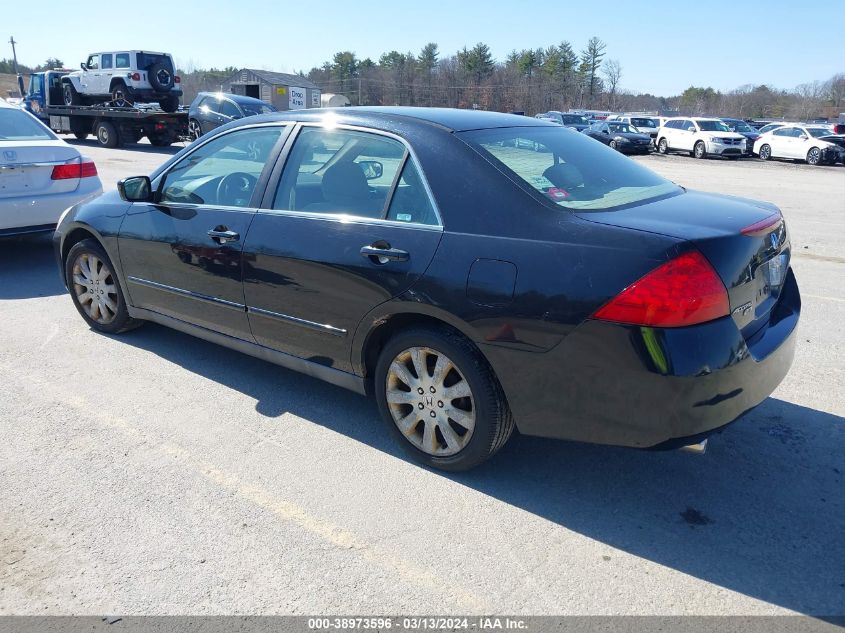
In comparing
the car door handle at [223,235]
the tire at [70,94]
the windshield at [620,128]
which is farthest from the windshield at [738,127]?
the car door handle at [223,235]

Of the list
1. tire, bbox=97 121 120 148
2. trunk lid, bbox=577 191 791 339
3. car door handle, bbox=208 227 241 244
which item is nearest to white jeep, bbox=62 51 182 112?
tire, bbox=97 121 120 148

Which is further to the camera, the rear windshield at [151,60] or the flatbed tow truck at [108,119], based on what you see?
the rear windshield at [151,60]

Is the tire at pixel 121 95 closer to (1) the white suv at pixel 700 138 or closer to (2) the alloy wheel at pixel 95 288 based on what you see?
(2) the alloy wheel at pixel 95 288

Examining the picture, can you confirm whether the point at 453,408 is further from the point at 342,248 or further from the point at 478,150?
the point at 478,150

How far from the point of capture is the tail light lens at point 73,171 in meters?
7.44

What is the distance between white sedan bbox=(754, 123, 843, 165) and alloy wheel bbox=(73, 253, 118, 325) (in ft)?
96.1

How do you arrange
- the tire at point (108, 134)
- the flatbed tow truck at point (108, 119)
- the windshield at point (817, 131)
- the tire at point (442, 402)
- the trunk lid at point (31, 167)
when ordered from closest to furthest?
the tire at point (442, 402) → the trunk lid at point (31, 167) → the flatbed tow truck at point (108, 119) → the tire at point (108, 134) → the windshield at point (817, 131)

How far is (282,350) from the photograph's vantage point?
3998 millimetres

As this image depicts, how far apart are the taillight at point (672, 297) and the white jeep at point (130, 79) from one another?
25303 millimetres

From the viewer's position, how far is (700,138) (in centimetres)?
2989

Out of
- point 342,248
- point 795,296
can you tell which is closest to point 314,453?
point 342,248

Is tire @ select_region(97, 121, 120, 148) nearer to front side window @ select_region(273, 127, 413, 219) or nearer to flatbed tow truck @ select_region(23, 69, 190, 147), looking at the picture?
flatbed tow truck @ select_region(23, 69, 190, 147)

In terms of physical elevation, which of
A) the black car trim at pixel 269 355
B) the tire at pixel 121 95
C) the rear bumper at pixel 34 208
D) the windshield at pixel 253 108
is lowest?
the black car trim at pixel 269 355

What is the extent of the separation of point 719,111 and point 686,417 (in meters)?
85.6
